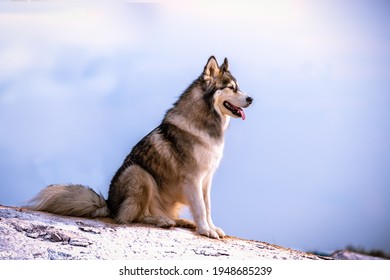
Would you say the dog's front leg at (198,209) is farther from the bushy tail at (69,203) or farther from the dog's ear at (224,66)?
the dog's ear at (224,66)

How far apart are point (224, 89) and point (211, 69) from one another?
273mm

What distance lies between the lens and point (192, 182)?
638 cm

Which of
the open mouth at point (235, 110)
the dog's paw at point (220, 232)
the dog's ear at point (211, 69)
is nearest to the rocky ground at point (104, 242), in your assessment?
the dog's paw at point (220, 232)


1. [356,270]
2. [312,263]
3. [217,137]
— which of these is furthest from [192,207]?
[356,270]

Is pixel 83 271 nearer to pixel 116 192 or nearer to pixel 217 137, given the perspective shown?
pixel 116 192

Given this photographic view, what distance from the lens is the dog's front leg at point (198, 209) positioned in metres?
6.31

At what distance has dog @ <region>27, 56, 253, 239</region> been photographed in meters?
6.50

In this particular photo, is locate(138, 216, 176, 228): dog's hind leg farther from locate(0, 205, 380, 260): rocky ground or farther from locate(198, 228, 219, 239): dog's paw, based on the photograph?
locate(198, 228, 219, 239): dog's paw

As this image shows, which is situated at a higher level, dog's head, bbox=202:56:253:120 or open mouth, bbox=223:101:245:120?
dog's head, bbox=202:56:253:120

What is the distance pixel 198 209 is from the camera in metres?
6.31

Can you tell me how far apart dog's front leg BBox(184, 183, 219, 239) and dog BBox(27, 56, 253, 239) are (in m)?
0.02

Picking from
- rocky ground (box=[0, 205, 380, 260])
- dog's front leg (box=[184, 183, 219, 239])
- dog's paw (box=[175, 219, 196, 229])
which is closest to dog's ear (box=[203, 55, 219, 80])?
dog's front leg (box=[184, 183, 219, 239])

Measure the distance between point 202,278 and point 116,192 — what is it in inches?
66.3

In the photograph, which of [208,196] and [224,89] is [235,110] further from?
[208,196]
